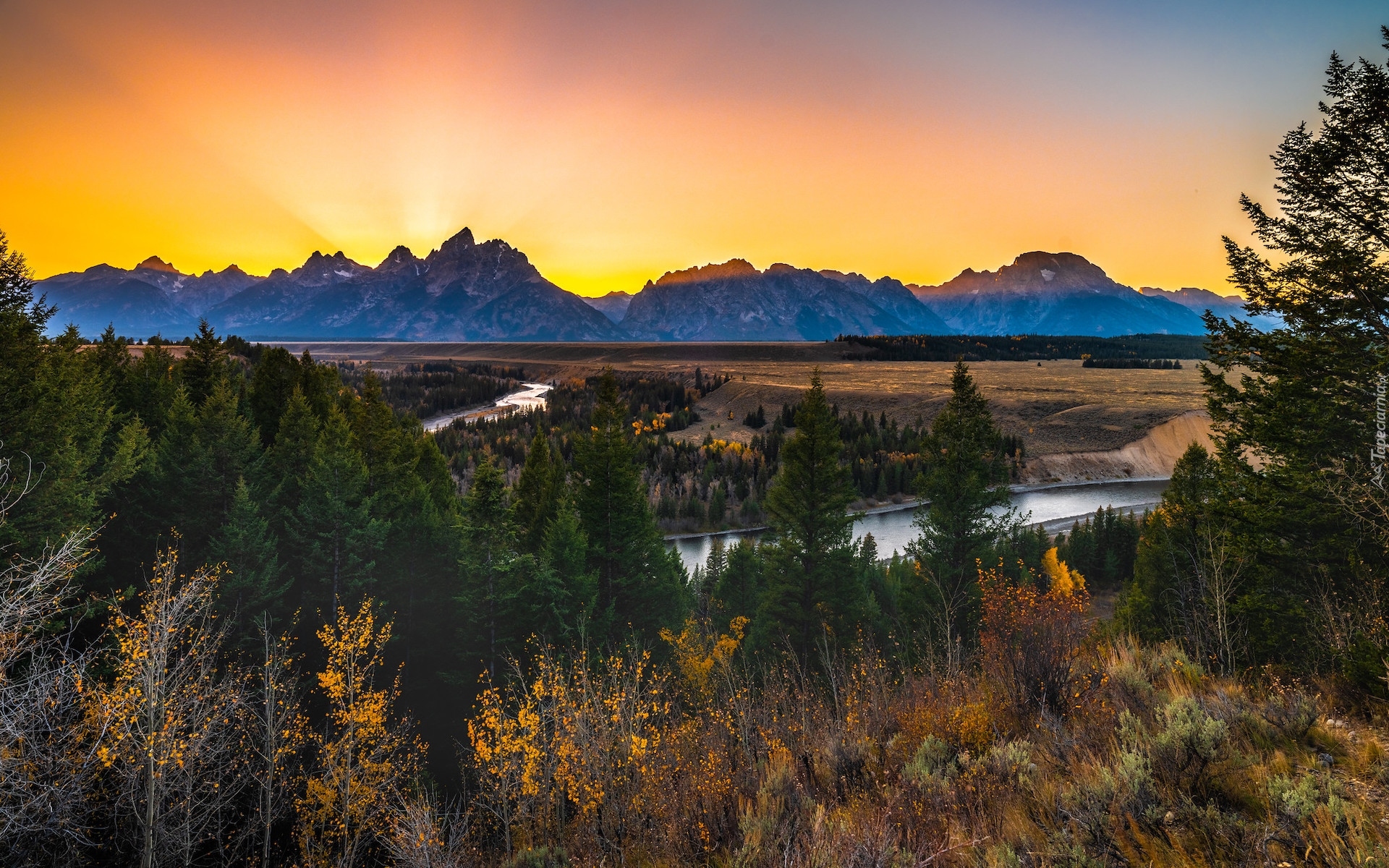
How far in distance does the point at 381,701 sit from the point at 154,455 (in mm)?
16776

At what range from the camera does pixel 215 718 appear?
16.8 metres

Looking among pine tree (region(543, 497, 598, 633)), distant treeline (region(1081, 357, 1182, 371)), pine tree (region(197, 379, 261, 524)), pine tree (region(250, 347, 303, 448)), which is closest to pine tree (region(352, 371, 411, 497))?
pine tree (region(197, 379, 261, 524))

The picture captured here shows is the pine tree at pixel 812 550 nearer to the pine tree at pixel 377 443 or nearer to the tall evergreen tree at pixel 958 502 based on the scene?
the tall evergreen tree at pixel 958 502

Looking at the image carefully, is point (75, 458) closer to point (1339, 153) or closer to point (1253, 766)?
point (1253, 766)

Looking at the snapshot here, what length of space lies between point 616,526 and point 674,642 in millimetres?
6147

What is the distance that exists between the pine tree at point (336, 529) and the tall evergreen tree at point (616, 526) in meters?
10.2

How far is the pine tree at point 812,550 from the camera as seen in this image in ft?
90.7

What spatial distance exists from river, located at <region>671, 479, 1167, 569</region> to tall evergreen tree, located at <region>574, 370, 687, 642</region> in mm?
23530

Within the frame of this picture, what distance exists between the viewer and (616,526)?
95.5 feet

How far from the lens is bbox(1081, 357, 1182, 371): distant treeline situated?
180 m

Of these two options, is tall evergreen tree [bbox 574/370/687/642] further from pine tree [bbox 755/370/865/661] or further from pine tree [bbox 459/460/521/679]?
pine tree [bbox 755/370/865/661]

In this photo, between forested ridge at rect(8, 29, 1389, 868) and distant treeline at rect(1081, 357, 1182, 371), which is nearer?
forested ridge at rect(8, 29, 1389, 868)

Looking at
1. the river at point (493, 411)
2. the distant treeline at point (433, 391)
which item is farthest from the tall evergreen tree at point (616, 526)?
the distant treeline at point (433, 391)

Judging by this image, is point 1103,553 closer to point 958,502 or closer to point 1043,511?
point 1043,511
